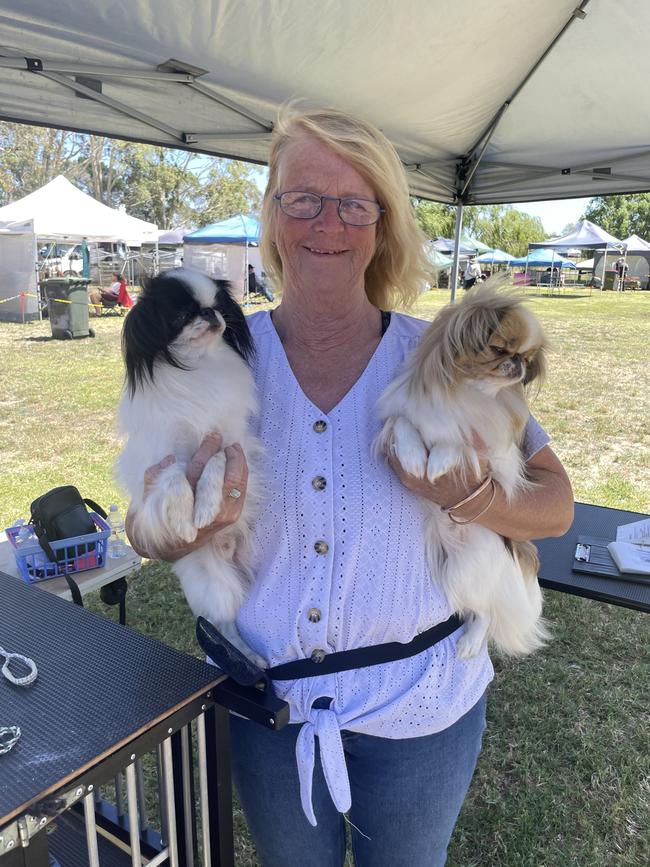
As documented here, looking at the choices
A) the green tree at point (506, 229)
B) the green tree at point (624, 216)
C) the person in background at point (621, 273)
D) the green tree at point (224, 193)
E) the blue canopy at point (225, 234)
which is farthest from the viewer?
the green tree at point (506, 229)

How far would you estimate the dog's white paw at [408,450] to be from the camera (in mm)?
1457

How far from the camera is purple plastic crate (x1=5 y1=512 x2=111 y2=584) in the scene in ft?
9.72

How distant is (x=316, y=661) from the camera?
4.45ft

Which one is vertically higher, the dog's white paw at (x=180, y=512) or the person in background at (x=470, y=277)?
the person in background at (x=470, y=277)

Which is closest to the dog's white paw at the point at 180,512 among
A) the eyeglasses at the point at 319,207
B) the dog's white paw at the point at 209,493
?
the dog's white paw at the point at 209,493

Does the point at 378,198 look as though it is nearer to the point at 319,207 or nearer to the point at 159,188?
the point at 319,207

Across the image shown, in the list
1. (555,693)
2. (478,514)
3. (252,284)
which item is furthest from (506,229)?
(478,514)

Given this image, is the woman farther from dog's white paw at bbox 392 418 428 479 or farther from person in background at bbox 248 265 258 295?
person in background at bbox 248 265 258 295

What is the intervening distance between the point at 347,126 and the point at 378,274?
41 centimetres

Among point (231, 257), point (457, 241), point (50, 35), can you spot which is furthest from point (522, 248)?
A: point (50, 35)

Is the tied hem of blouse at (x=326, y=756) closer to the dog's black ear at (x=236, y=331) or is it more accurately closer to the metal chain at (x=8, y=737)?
the metal chain at (x=8, y=737)

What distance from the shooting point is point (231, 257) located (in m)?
23.8

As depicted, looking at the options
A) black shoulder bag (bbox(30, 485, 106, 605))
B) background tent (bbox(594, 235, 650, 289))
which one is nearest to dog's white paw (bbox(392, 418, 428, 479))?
black shoulder bag (bbox(30, 485, 106, 605))

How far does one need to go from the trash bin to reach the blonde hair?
13.3 metres
